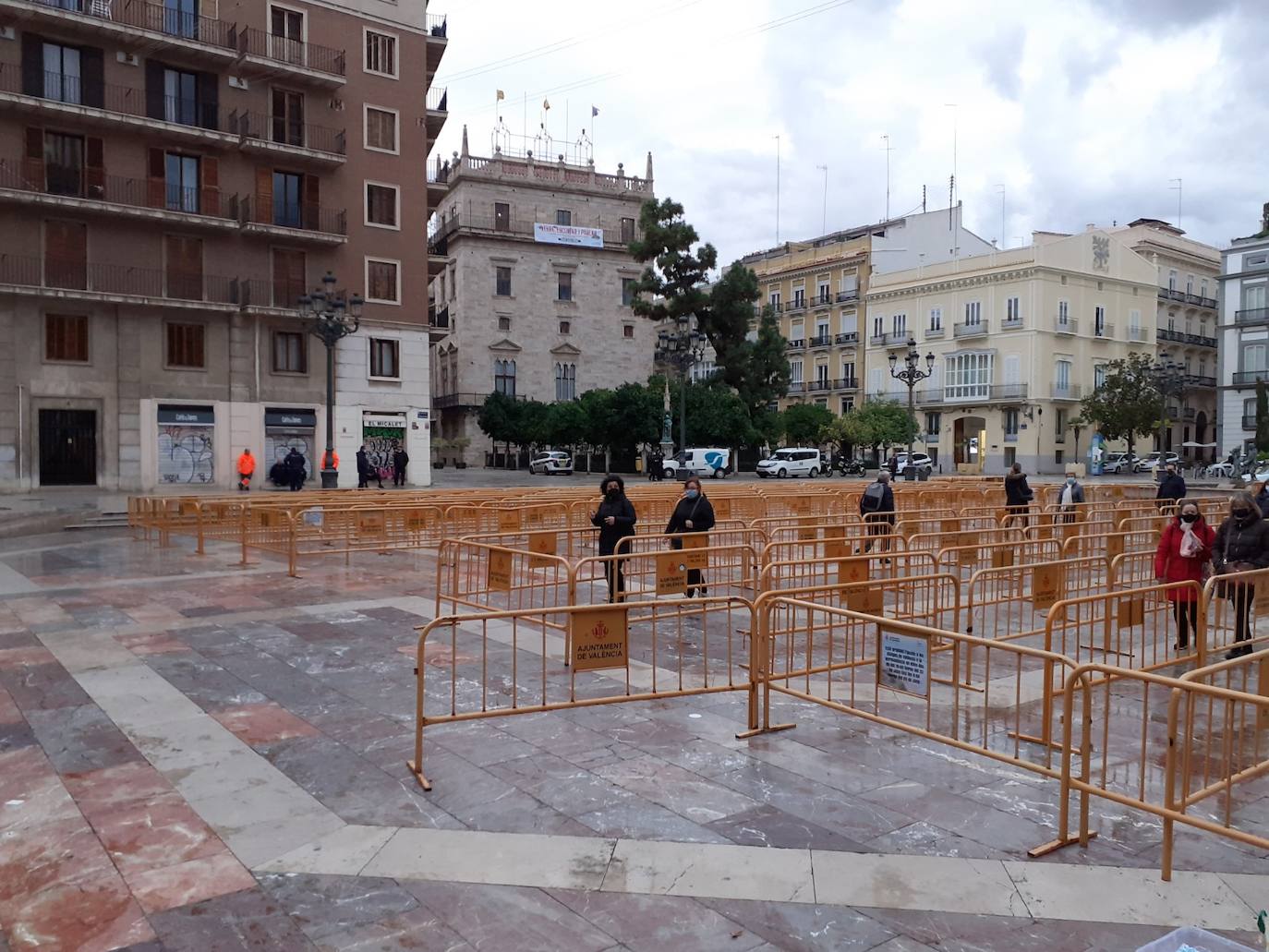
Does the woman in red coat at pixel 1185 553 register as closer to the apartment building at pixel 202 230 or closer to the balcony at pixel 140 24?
the apartment building at pixel 202 230

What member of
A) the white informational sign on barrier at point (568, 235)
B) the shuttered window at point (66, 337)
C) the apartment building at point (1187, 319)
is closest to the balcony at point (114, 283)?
the shuttered window at point (66, 337)

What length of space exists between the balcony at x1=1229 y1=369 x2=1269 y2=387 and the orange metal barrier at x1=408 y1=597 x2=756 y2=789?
6367cm

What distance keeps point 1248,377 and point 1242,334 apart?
2.73 meters

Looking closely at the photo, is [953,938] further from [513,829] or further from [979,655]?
[979,655]

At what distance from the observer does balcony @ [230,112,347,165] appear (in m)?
34.1

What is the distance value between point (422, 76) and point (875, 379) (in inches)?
1619

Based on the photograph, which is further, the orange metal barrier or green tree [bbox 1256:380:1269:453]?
green tree [bbox 1256:380:1269:453]

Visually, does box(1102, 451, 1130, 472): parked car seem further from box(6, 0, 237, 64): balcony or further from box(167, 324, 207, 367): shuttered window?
box(6, 0, 237, 64): balcony

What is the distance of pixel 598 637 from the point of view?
6.39 m

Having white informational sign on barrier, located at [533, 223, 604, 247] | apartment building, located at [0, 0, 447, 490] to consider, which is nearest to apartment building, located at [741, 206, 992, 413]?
white informational sign on barrier, located at [533, 223, 604, 247]

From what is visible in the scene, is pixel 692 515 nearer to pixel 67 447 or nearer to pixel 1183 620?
pixel 1183 620

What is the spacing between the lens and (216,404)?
33.4 metres

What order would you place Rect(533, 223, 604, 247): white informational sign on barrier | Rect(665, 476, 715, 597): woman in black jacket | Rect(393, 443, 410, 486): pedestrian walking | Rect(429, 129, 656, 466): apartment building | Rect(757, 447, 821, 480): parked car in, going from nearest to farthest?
1. Rect(665, 476, 715, 597): woman in black jacket
2. Rect(393, 443, 410, 486): pedestrian walking
3. Rect(757, 447, 821, 480): parked car
4. Rect(429, 129, 656, 466): apartment building
5. Rect(533, 223, 604, 247): white informational sign on barrier

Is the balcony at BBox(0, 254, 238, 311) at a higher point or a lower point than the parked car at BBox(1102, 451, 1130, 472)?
higher
